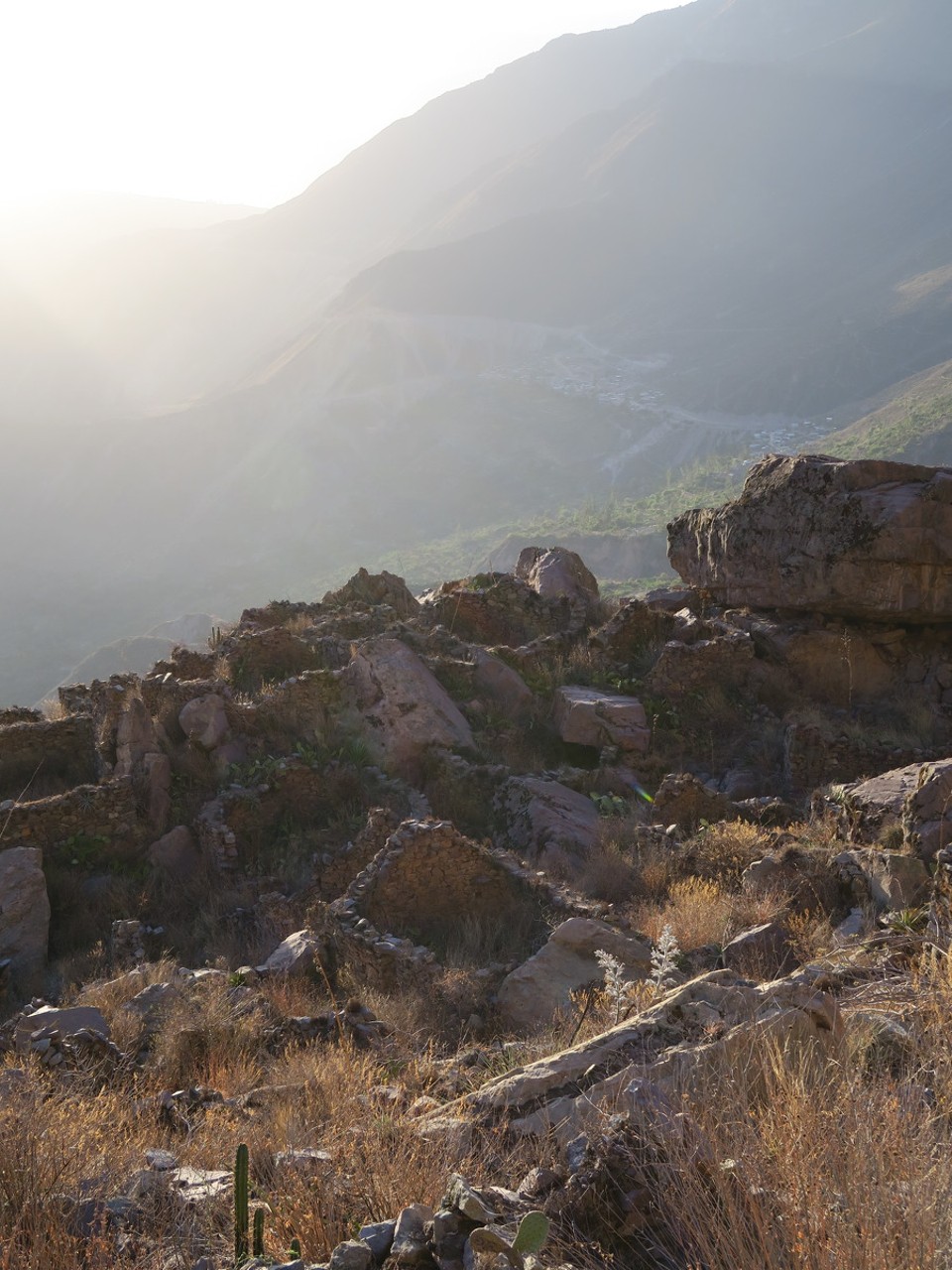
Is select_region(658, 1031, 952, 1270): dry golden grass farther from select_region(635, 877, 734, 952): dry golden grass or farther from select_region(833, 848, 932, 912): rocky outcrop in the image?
select_region(833, 848, 932, 912): rocky outcrop

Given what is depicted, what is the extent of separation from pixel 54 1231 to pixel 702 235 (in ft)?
399

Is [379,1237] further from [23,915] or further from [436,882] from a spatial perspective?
[23,915]

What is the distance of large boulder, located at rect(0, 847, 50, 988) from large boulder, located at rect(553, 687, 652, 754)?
5.92m

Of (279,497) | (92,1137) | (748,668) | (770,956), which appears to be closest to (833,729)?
(748,668)

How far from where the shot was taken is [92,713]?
11.5m

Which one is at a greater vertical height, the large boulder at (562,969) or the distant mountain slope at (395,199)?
the distant mountain slope at (395,199)

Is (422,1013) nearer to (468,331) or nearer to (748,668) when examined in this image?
(748,668)

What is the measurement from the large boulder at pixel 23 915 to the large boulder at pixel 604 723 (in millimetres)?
5919

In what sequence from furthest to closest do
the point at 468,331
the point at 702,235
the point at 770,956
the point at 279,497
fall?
the point at 702,235 < the point at 468,331 < the point at 279,497 < the point at 770,956

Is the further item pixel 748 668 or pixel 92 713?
pixel 748 668

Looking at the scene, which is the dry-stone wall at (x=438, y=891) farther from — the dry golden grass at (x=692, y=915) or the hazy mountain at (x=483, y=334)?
the hazy mountain at (x=483, y=334)

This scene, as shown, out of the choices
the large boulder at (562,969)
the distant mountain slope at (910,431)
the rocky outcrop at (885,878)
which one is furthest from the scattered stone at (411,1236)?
the distant mountain slope at (910,431)

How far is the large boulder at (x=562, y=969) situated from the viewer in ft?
20.5

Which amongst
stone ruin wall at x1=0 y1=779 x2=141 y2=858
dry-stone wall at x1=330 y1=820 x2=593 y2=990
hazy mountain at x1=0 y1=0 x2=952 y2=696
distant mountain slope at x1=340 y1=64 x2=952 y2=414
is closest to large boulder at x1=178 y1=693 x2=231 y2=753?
stone ruin wall at x1=0 y1=779 x2=141 y2=858
